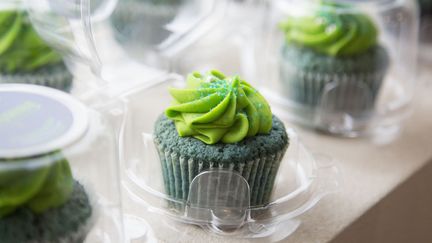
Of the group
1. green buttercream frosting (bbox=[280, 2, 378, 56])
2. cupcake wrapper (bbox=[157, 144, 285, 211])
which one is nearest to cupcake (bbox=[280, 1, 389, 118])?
green buttercream frosting (bbox=[280, 2, 378, 56])

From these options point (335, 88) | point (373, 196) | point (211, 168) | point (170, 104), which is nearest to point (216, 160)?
point (211, 168)

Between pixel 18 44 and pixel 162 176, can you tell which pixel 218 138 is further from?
pixel 18 44

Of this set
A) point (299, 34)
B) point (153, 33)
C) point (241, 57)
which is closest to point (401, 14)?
point (299, 34)

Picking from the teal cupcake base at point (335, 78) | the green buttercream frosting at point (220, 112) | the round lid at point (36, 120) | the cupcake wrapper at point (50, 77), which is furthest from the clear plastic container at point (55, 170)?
the teal cupcake base at point (335, 78)

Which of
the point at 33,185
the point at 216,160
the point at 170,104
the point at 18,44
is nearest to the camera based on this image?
the point at 33,185

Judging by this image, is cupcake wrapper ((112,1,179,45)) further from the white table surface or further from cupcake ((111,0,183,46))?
the white table surface

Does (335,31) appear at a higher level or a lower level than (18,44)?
higher
